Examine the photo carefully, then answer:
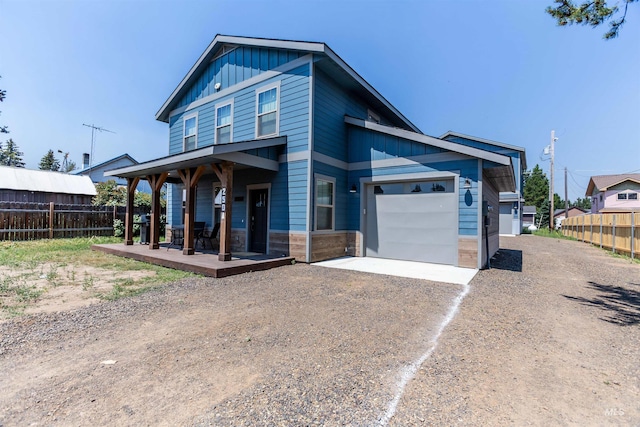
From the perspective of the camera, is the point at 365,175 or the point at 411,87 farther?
the point at 411,87

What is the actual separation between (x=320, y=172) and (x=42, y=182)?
20.5m

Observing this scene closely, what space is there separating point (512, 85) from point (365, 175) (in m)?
10.1

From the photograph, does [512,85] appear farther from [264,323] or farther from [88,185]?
[88,185]

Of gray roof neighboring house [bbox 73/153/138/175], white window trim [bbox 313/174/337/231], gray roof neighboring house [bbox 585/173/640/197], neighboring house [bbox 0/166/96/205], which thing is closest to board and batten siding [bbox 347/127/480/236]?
white window trim [bbox 313/174/337/231]

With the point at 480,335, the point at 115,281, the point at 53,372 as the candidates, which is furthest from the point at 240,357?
the point at 115,281

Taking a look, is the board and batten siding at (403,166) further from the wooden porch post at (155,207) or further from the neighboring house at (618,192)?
the neighboring house at (618,192)

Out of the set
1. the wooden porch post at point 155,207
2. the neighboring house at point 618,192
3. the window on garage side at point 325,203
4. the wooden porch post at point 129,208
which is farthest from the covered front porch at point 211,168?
the neighboring house at point 618,192

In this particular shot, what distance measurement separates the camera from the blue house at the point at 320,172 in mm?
7203

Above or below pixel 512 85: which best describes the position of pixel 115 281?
below

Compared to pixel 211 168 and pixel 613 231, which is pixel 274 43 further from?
pixel 613 231

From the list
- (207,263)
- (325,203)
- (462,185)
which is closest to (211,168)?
(207,263)

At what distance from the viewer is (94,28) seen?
877cm

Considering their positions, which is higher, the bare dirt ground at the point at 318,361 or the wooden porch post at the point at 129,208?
the wooden porch post at the point at 129,208

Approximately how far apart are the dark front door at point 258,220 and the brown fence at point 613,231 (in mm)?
12401
